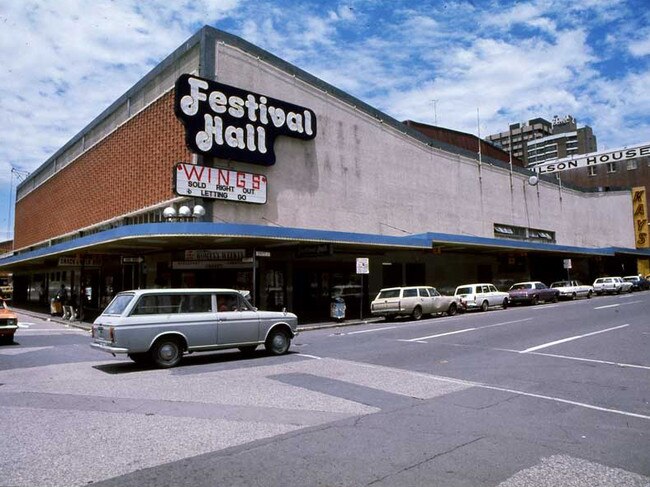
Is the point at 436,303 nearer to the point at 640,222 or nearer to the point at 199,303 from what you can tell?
the point at 199,303

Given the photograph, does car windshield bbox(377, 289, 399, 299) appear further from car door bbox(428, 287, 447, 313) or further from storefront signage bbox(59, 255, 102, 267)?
storefront signage bbox(59, 255, 102, 267)

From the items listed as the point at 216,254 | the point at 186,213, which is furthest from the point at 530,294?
the point at 186,213

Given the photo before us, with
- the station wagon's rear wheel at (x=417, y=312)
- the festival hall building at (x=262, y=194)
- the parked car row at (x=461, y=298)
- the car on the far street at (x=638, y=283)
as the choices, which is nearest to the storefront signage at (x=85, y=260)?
the festival hall building at (x=262, y=194)

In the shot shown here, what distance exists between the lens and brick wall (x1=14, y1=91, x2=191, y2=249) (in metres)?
24.2

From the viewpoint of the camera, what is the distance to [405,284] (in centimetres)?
3372

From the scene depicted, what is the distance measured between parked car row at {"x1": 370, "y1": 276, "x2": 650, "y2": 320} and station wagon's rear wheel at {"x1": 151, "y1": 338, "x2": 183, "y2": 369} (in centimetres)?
1365

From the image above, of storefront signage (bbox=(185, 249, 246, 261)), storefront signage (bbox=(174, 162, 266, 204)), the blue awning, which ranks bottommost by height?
storefront signage (bbox=(185, 249, 246, 261))

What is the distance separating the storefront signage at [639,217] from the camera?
203 feet

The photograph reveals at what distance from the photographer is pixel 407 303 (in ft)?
77.6

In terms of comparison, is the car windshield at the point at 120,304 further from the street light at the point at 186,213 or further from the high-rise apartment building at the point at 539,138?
the high-rise apartment building at the point at 539,138

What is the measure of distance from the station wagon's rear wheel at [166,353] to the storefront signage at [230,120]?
11.7 metres

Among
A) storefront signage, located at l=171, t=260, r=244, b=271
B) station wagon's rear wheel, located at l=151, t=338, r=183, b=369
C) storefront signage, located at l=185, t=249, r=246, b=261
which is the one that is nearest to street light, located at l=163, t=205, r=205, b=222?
storefront signage, located at l=185, t=249, r=246, b=261

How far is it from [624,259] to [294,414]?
6729 centimetres

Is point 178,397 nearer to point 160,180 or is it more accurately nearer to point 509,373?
point 509,373
